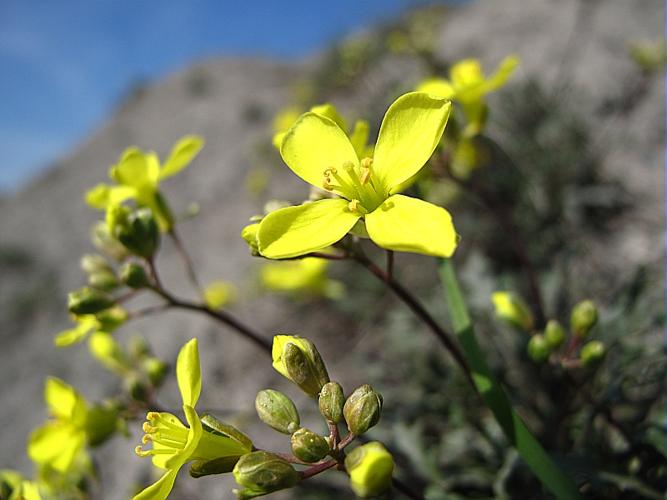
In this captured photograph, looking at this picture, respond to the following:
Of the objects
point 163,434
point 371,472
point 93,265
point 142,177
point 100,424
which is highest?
point 142,177

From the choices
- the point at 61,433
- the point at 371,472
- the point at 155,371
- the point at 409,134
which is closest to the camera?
the point at 371,472

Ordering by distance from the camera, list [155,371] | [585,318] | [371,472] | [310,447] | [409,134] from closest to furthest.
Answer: [371,472] < [310,447] < [409,134] < [585,318] < [155,371]

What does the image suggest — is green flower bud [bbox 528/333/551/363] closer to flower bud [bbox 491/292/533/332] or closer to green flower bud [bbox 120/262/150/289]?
flower bud [bbox 491/292/533/332]

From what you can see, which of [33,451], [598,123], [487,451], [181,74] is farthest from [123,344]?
[181,74]

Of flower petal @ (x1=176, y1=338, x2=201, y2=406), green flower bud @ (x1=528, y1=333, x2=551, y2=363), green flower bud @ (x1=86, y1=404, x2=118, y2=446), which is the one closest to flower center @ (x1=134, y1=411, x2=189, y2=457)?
flower petal @ (x1=176, y1=338, x2=201, y2=406)

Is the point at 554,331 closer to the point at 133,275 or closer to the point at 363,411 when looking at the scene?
the point at 363,411

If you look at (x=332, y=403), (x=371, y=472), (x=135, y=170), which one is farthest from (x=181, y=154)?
(x=371, y=472)

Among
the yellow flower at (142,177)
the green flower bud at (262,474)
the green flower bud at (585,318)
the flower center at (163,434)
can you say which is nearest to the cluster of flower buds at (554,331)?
the green flower bud at (585,318)

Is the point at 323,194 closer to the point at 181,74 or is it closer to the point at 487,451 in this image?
the point at 487,451
